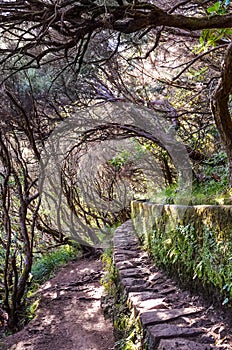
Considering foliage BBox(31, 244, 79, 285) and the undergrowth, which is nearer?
the undergrowth

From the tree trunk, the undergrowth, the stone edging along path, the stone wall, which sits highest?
the tree trunk

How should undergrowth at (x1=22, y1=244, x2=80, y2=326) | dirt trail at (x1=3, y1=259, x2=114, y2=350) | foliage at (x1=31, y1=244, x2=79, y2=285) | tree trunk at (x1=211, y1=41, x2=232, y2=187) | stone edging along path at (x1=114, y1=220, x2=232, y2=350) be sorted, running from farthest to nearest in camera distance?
1. foliage at (x1=31, y1=244, x2=79, y2=285)
2. undergrowth at (x1=22, y1=244, x2=80, y2=326)
3. dirt trail at (x1=3, y1=259, x2=114, y2=350)
4. tree trunk at (x1=211, y1=41, x2=232, y2=187)
5. stone edging along path at (x1=114, y1=220, x2=232, y2=350)

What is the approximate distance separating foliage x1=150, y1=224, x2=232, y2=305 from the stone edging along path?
0.14 meters

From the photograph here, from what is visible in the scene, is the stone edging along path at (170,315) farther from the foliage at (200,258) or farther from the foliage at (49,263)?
the foliage at (49,263)

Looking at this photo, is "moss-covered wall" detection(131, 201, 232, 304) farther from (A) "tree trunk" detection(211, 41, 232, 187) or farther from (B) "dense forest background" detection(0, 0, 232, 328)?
(A) "tree trunk" detection(211, 41, 232, 187)

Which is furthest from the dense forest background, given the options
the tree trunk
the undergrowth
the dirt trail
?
the dirt trail

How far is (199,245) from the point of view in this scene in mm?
2893

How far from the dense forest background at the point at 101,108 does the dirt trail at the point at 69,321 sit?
2.04 ft

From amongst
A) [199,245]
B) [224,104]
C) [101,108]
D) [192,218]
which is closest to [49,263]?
[101,108]

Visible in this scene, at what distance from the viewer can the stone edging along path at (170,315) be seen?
7.14ft

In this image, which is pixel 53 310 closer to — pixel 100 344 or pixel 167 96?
pixel 100 344

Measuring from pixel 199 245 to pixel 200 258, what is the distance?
11 centimetres

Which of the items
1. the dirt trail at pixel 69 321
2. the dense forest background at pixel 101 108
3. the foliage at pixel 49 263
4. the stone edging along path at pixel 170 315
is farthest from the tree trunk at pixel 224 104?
the foliage at pixel 49 263

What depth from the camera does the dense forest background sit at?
8.26ft
